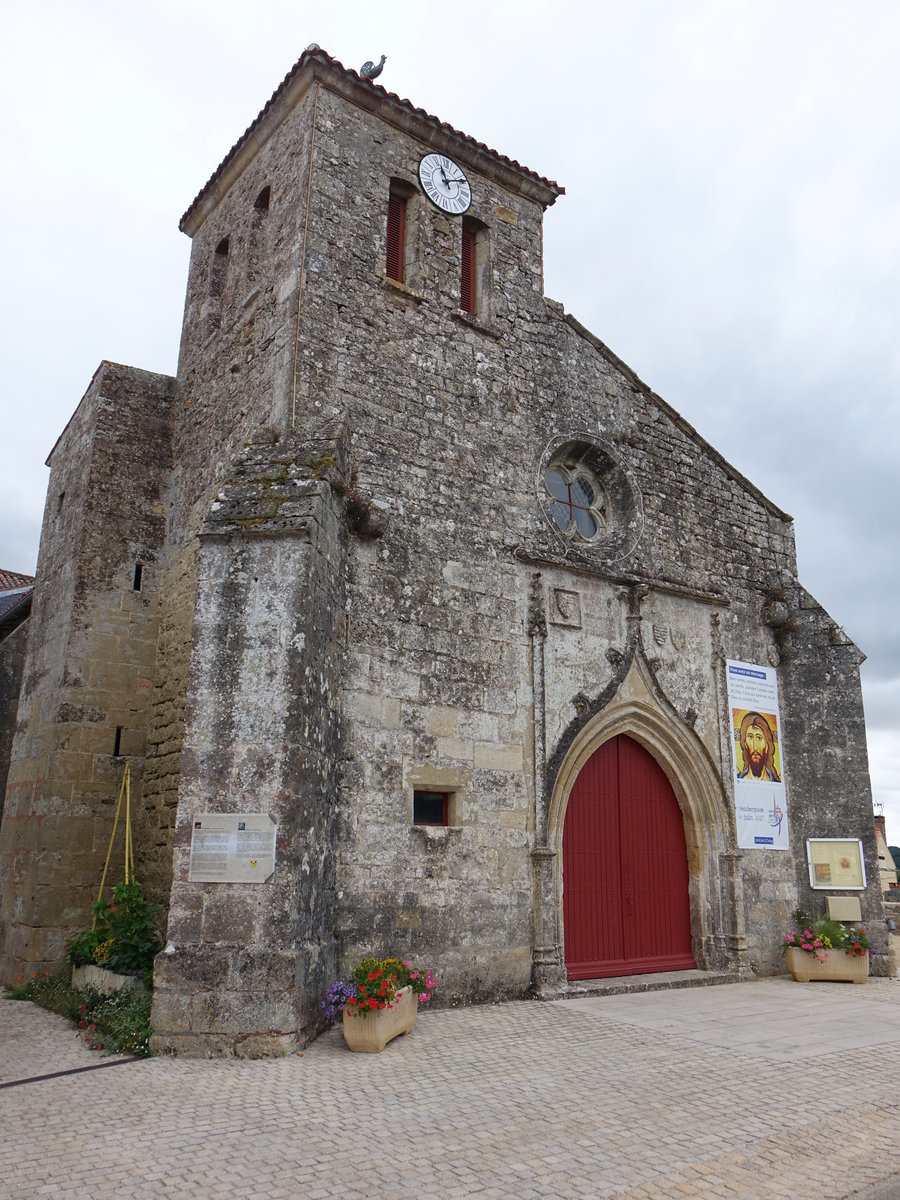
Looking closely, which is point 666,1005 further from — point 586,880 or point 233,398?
point 233,398

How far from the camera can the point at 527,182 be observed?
34.6 feet

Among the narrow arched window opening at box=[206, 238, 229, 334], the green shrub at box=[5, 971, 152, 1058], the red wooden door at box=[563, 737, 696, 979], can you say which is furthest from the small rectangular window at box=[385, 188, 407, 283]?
the green shrub at box=[5, 971, 152, 1058]

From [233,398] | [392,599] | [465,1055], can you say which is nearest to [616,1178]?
[465,1055]

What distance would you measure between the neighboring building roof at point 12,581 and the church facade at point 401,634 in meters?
7.25

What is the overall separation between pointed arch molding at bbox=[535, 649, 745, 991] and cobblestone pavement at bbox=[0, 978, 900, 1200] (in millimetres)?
2638

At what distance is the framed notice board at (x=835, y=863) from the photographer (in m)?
10.5

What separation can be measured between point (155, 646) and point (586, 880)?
5105 mm

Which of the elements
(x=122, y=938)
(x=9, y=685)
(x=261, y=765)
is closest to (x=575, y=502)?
(x=261, y=765)

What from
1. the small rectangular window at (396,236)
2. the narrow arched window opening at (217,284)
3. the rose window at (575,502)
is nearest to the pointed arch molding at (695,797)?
the rose window at (575,502)

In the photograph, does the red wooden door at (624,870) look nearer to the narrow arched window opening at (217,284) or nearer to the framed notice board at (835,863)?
the framed notice board at (835,863)

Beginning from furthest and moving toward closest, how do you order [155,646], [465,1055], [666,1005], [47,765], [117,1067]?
[155,646], [47,765], [666,1005], [465,1055], [117,1067]

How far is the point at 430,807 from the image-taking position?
8117 mm

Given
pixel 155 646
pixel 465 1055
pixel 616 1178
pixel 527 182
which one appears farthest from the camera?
pixel 527 182

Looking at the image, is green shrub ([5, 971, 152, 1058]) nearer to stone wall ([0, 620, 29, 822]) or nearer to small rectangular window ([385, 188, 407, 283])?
stone wall ([0, 620, 29, 822])
